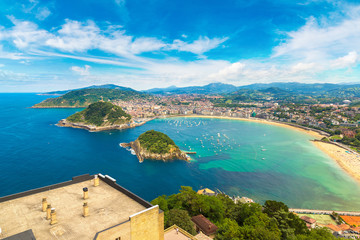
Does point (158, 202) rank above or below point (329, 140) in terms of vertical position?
above

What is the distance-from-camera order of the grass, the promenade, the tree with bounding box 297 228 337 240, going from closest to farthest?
1. the tree with bounding box 297 228 337 240
2. the grass
3. the promenade

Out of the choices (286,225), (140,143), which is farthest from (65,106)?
(286,225)

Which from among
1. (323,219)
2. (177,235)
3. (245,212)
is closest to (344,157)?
(323,219)

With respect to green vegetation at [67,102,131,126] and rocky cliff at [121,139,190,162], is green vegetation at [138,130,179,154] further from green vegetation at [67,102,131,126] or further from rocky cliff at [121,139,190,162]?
green vegetation at [67,102,131,126]

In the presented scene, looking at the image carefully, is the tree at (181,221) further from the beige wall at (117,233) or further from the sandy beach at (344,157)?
the sandy beach at (344,157)

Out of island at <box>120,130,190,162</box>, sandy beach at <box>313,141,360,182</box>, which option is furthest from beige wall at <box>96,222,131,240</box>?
sandy beach at <box>313,141,360,182</box>

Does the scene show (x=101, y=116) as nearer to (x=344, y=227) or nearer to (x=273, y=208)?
(x=273, y=208)

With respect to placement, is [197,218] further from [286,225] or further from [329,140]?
[329,140]
